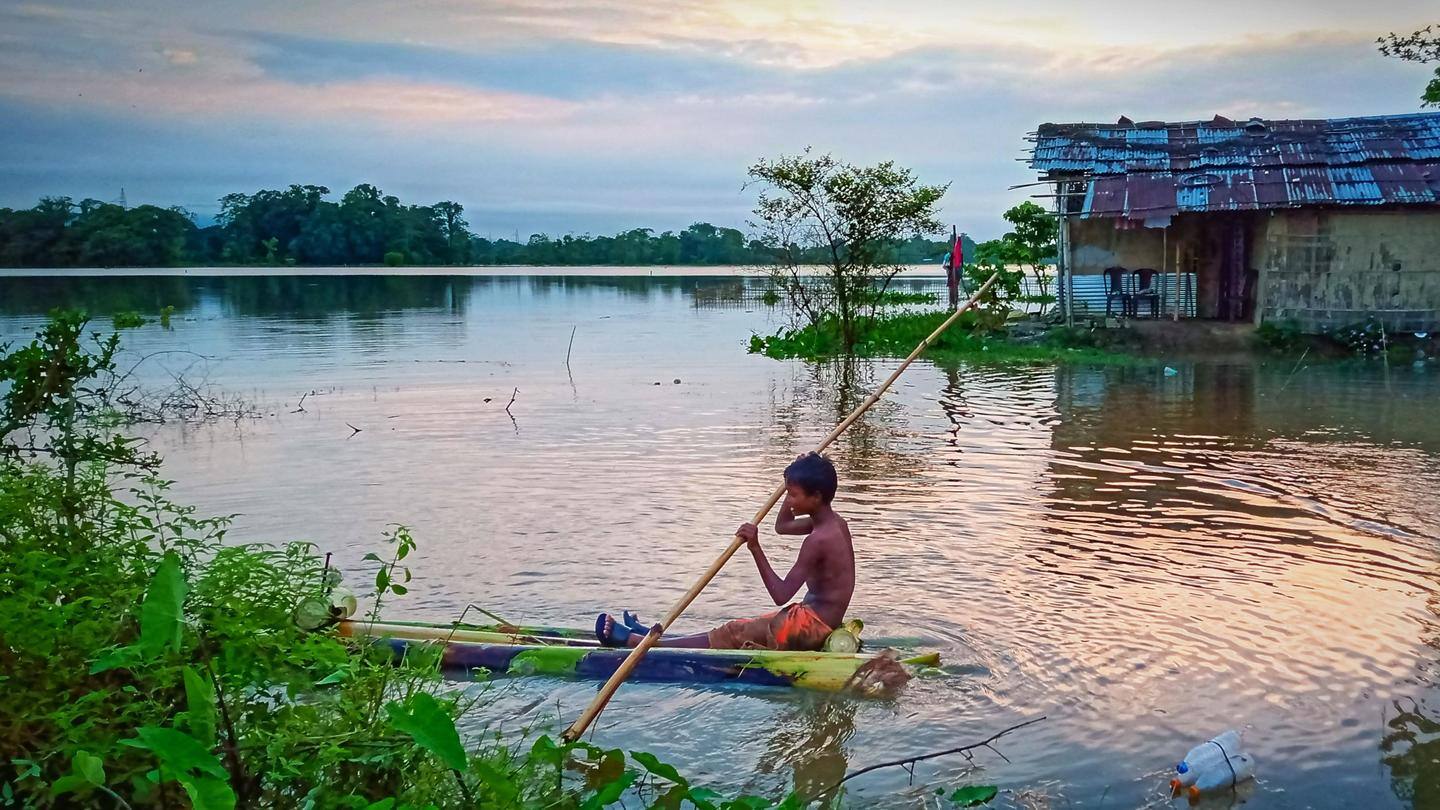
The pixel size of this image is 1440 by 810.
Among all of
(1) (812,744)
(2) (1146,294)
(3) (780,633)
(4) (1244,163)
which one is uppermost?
(4) (1244,163)

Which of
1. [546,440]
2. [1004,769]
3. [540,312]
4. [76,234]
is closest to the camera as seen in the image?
[1004,769]

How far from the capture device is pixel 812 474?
17.3 ft

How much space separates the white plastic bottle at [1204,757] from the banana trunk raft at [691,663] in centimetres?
130

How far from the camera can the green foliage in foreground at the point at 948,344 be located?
64.0ft

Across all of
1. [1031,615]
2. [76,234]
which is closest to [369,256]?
[76,234]

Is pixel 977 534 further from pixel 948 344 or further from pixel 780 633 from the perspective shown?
pixel 948 344

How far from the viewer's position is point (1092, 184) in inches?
813

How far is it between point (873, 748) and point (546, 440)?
8147 millimetres

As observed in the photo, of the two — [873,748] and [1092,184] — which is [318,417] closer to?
[873,748]

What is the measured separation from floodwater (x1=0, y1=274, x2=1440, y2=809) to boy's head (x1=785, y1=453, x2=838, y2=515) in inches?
35.1

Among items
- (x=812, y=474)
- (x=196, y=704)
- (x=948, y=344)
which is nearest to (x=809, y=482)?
(x=812, y=474)

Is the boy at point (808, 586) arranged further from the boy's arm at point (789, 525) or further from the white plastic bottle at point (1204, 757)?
the white plastic bottle at point (1204, 757)

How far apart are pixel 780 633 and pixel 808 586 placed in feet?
0.85

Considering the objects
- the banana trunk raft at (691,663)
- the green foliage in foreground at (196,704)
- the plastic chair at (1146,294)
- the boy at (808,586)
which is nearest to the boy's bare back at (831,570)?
the boy at (808,586)
